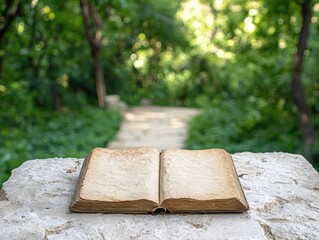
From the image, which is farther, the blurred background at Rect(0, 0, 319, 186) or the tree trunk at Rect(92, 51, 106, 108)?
the tree trunk at Rect(92, 51, 106, 108)

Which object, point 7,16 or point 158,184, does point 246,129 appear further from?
point 158,184

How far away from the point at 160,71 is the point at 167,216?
9.67m

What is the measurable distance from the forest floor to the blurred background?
0.70ft

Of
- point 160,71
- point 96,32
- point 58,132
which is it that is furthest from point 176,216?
point 160,71

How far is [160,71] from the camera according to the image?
10.9 m

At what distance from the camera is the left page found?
4.30ft

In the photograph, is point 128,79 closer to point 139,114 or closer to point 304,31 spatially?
point 139,114

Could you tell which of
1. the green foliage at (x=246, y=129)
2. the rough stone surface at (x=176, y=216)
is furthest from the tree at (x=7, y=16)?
the rough stone surface at (x=176, y=216)

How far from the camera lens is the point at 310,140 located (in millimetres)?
5250

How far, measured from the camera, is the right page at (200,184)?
130 cm

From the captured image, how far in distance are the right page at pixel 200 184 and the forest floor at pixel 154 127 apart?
14.9 feet

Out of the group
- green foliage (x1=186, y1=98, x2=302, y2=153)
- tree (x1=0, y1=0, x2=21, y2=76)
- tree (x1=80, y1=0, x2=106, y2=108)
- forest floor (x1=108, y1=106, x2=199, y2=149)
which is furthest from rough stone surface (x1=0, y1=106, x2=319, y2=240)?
tree (x1=80, y1=0, x2=106, y2=108)

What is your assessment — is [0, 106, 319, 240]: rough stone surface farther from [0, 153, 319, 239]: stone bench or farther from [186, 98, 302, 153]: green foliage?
[186, 98, 302, 153]: green foliage

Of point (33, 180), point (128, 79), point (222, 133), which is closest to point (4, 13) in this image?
point (222, 133)
